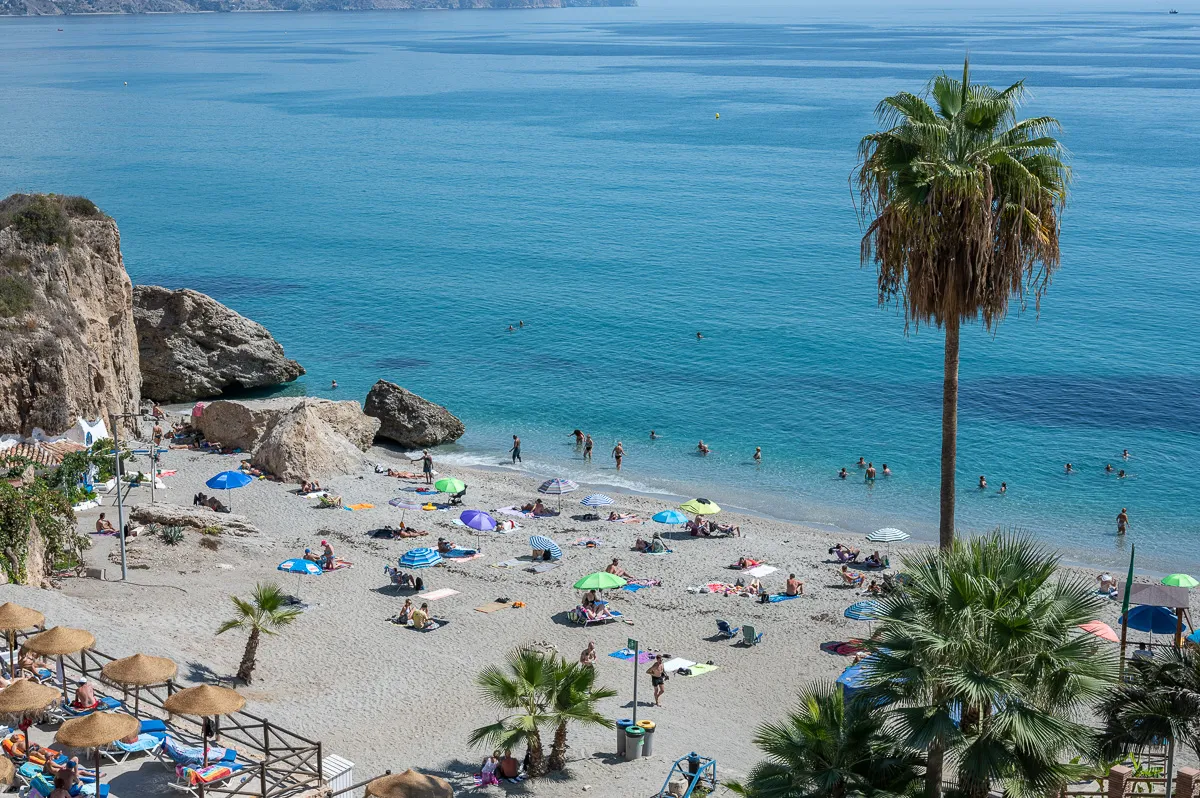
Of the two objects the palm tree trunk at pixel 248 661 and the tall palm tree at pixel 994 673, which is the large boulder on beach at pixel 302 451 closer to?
the palm tree trunk at pixel 248 661

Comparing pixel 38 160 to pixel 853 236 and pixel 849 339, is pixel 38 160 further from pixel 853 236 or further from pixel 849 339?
pixel 849 339

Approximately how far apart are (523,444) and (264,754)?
3016 cm

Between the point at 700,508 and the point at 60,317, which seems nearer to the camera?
the point at 700,508

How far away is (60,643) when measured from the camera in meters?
18.8

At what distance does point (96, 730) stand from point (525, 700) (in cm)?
609

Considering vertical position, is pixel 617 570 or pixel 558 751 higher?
pixel 617 570

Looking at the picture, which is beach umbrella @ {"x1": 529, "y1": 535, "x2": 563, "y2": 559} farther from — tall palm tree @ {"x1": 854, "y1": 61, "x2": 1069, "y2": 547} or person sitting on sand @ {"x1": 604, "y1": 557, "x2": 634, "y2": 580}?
tall palm tree @ {"x1": 854, "y1": 61, "x2": 1069, "y2": 547}

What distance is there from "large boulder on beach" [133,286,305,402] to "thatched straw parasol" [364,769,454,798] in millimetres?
35680

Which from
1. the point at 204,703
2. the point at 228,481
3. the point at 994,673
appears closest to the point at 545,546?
the point at 228,481

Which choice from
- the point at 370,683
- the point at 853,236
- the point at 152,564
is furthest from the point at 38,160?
the point at 370,683

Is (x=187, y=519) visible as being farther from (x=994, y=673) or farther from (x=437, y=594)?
(x=994, y=673)

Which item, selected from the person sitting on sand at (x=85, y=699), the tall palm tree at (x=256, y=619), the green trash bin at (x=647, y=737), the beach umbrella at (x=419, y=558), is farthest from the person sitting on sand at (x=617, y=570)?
the person sitting on sand at (x=85, y=699)

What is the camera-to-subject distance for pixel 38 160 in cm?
11069

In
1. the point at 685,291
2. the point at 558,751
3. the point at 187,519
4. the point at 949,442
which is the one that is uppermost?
the point at 685,291
